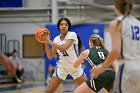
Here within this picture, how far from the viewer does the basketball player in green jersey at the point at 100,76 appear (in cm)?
580

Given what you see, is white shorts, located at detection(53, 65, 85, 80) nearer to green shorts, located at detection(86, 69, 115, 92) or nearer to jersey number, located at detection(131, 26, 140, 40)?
green shorts, located at detection(86, 69, 115, 92)

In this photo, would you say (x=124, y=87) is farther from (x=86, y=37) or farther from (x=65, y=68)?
(x=86, y=37)

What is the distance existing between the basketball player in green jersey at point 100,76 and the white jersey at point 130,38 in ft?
5.90

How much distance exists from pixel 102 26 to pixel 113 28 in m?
13.9

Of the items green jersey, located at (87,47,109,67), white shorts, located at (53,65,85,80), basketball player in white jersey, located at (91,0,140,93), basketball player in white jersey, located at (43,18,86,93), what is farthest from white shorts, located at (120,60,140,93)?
white shorts, located at (53,65,85,80)

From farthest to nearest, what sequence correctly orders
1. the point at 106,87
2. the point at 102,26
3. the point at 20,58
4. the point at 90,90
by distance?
the point at 20,58
the point at 102,26
the point at 106,87
the point at 90,90

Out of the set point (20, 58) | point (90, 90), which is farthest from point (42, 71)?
point (90, 90)

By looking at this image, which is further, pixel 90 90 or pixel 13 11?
pixel 13 11

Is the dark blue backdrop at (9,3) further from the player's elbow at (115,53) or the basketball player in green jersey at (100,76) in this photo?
the player's elbow at (115,53)

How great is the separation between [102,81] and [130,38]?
81.7 inches

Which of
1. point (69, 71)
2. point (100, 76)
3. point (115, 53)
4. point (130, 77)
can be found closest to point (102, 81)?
point (100, 76)

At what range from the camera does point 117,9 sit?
13.2 feet

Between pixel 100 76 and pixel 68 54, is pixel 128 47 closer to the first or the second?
pixel 100 76

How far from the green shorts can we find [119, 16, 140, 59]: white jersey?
1804 mm
